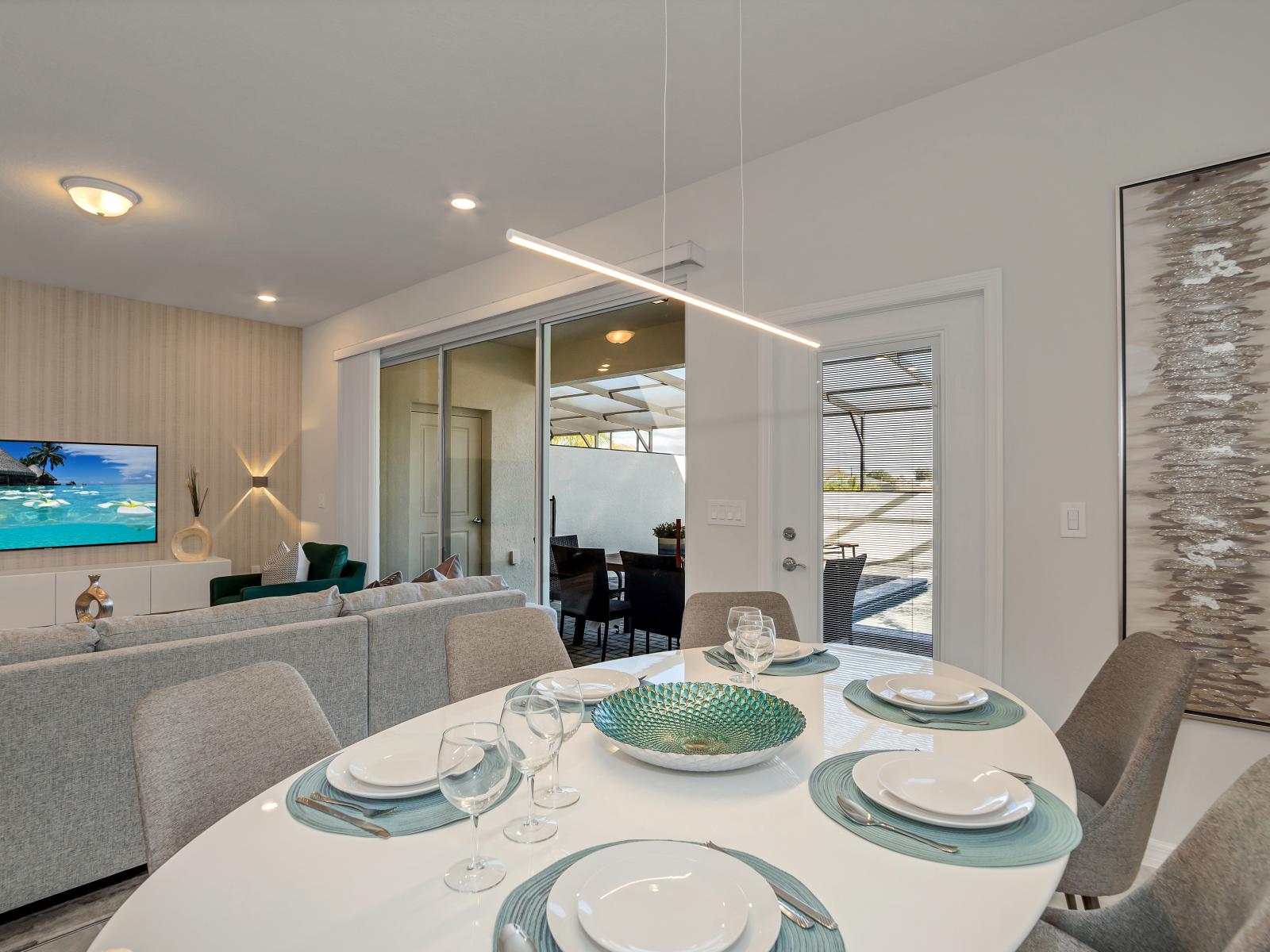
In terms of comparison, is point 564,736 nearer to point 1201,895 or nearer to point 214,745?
point 214,745

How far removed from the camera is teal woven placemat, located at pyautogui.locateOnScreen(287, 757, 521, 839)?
2.96 ft

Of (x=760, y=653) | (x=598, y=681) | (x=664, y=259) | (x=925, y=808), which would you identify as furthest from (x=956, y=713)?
(x=664, y=259)

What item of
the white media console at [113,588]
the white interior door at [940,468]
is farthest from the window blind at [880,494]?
the white media console at [113,588]

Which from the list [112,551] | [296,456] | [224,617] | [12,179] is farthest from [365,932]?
[296,456]

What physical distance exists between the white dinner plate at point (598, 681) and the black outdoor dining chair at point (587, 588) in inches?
94.2

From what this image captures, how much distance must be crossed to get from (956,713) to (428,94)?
265cm

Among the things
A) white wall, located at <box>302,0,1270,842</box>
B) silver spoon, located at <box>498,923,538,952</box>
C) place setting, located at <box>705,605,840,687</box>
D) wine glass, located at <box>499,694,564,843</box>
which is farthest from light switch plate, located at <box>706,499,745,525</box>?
silver spoon, located at <box>498,923,538,952</box>

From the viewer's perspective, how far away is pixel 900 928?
0.71 m

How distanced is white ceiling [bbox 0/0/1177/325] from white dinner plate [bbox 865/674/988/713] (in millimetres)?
1967

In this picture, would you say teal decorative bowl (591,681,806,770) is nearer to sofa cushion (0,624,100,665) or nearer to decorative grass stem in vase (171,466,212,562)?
sofa cushion (0,624,100,665)

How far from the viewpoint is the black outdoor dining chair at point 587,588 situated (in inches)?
159

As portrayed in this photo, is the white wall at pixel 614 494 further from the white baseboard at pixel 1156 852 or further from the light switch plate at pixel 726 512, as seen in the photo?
the white baseboard at pixel 1156 852

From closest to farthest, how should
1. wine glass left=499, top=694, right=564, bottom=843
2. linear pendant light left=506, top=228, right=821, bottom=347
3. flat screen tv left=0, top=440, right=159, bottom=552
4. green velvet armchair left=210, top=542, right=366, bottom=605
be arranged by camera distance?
wine glass left=499, top=694, right=564, bottom=843 → linear pendant light left=506, top=228, right=821, bottom=347 → green velvet armchair left=210, top=542, right=366, bottom=605 → flat screen tv left=0, top=440, right=159, bottom=552

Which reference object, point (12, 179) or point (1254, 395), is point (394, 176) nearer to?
point (12, 179)
